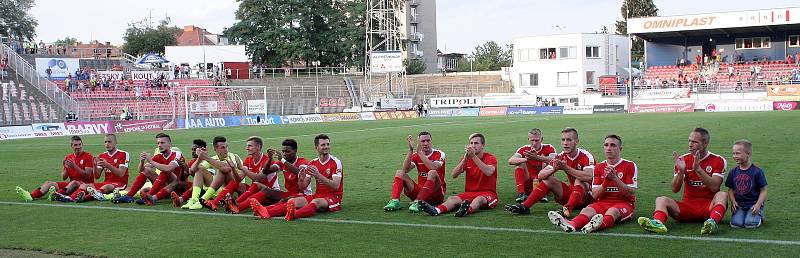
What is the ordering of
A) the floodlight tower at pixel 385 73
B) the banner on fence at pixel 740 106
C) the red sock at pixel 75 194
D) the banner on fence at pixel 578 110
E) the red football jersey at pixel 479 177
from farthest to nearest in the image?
the floodlight tower at pixel 385 73, the banner on fence at pixel 578 110, the banner on fence at pixel 740 106, the red sock at pixel 75 194, the red football jersey at pixel 479 177

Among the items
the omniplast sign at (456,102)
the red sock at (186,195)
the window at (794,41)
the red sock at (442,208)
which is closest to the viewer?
the red sock at (442,208)

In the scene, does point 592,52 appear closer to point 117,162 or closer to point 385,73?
point 385,73

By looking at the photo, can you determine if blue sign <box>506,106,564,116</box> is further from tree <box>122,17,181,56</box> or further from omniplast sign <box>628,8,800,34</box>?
tree <box>122,17,181,56</box>

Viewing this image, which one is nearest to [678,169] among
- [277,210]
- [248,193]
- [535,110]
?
[277,210]

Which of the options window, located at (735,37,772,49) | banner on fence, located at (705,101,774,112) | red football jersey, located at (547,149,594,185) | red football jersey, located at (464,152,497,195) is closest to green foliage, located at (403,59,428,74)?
window, located at (735,37,772,49)

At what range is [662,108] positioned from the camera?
58.9 meters

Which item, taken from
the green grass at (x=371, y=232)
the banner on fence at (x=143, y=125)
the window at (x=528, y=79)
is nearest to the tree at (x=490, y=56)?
the window at (x=528, y=79)

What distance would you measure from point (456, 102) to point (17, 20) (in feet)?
161

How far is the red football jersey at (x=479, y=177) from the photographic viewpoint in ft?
40.3

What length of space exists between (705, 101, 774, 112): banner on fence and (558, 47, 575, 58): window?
20.7m

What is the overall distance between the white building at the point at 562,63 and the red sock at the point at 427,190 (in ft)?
206

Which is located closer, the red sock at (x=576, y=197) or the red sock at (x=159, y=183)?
the red sock at (x=576, y=197)

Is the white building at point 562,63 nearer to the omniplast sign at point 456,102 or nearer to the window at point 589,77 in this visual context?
the window at point 589,77

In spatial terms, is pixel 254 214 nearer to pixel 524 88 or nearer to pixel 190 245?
pixel 190 245
